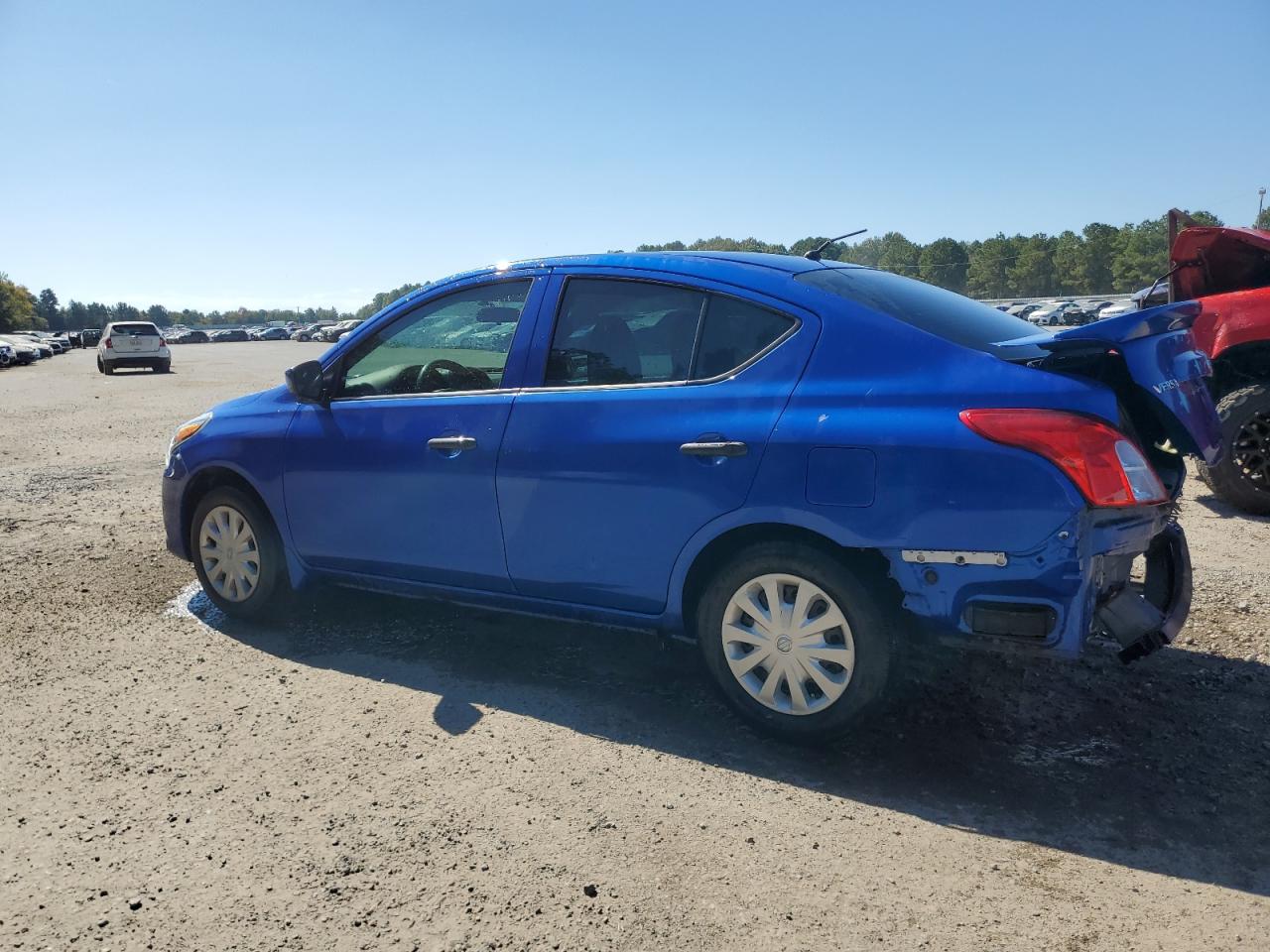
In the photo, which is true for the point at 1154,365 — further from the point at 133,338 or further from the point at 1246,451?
the point at 133,338

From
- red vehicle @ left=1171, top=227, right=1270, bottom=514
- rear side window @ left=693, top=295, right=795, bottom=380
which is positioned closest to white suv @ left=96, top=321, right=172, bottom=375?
red vehicle @ left=1171, top=227, right=1270, bottom=514

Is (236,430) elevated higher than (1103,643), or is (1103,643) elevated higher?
(236,430)

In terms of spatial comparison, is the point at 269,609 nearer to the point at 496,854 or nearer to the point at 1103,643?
the point at 496,854

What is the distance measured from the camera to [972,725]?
11.9 ft

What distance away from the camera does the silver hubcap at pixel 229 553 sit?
15.8ft

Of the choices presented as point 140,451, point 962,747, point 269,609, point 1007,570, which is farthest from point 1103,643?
point 140,451

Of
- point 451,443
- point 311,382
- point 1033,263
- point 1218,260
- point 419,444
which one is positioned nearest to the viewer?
point 451,443

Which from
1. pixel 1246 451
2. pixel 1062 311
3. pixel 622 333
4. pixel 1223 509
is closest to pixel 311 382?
pixel 622 333

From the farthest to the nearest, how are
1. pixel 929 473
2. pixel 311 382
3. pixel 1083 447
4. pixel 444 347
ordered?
pixel 311 382, pixel 444 347, pixel 929 473, pixel 1083 447

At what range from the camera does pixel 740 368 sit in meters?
3.51

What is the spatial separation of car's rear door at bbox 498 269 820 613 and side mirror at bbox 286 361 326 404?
1.19 meters

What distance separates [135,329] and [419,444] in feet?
103

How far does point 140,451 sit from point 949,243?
159m

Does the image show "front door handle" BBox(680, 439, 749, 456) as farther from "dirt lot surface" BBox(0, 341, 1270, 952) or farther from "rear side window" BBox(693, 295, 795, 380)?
"dirt lot surface" BBox(0, 341, 1270, 952)
